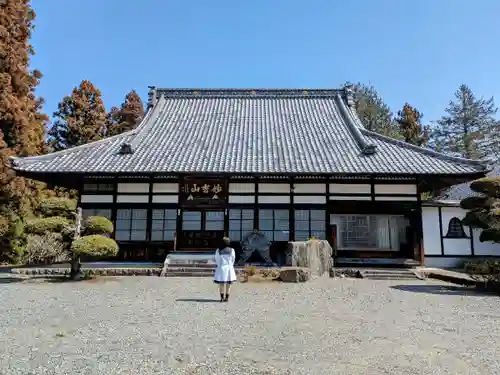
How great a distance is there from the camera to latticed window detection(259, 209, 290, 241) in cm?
1534

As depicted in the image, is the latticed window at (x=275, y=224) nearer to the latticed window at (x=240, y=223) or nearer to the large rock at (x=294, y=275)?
the latticed window at (x=240, y=223)

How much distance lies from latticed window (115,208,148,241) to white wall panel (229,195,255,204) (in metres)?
3.47

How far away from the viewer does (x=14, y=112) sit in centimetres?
1689

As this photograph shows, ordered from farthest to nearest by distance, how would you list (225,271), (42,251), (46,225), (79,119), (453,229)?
(79,119)
(42,251)
(453,229)
(46,225)
(225,271)

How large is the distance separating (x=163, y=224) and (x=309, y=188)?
6.04 meters

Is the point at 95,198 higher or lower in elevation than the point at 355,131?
lower

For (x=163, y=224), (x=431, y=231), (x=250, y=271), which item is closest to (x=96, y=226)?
(x=163, y=224)

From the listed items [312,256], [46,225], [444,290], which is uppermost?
[46,225]

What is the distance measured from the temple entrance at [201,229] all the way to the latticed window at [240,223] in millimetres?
388

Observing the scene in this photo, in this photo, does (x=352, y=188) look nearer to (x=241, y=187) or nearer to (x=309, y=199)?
(x=309, y=199)

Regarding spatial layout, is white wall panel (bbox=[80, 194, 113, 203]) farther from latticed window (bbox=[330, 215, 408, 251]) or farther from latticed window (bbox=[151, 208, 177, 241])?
latticed window (bbox=[330, 215, 408, 251])

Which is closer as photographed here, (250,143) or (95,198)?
(95,198)

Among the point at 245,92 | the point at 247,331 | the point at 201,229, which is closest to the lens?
the point at 247,331

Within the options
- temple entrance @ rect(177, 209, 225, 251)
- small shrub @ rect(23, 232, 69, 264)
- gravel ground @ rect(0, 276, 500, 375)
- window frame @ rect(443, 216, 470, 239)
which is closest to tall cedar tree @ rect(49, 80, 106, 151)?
small shrub @ rect(23, 232, 69, 264)
